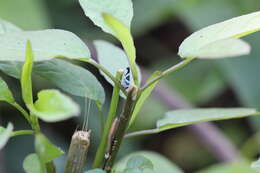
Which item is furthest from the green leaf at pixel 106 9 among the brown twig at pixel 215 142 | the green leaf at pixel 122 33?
the brown twig at pixel 215 142

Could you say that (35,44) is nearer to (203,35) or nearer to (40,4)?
(203,35)

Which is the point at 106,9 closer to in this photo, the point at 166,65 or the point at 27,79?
the point at 27,79

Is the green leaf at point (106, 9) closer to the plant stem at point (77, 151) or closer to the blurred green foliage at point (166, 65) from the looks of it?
the plant stem at point (77, 151)

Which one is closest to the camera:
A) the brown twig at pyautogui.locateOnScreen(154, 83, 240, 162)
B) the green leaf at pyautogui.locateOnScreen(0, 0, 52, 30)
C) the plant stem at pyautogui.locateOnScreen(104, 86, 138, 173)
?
the plant stem at pyautogui.locateOnScreen(104, 86, 138, 173)

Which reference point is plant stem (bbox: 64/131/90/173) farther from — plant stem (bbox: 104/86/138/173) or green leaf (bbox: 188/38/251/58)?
green leaf (bbox: 188/38/251/58)

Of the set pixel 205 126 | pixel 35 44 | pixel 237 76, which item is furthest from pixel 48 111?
pixel 237 76

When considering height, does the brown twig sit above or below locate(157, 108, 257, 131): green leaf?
below

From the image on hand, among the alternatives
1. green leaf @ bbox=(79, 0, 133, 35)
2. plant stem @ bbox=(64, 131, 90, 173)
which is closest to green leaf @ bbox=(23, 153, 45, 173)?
plant stem @ bbox=(64, 131, 90, 173)
